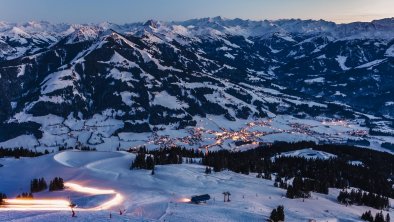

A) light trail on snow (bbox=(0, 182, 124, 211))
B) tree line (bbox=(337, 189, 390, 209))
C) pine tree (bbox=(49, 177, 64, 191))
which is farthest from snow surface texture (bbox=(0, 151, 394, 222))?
pine tree (bbox=(49, 177, 64, 191))

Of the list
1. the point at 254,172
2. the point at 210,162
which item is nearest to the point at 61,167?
the point at 210,162

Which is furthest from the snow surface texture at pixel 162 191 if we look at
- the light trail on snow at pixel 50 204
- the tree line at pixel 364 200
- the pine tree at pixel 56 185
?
the pine tree at pixel 56 185

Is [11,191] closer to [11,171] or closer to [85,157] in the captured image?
[11,171]

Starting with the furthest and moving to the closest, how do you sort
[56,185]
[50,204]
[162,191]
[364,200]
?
1. [364,200]
2. [56,185]
3. [162,191]
4. [50,204]

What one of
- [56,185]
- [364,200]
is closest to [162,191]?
[56,185]

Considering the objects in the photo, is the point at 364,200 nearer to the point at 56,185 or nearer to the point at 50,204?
the point at 56,185

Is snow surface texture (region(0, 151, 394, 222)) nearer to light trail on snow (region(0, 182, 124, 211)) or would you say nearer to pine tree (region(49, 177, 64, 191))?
light trail on snow (region(0, 182, 124, 211))

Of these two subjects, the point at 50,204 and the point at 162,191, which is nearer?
the point at 50,204

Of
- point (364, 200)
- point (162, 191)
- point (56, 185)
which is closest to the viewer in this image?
point (162, 191)

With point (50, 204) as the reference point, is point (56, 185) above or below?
above
